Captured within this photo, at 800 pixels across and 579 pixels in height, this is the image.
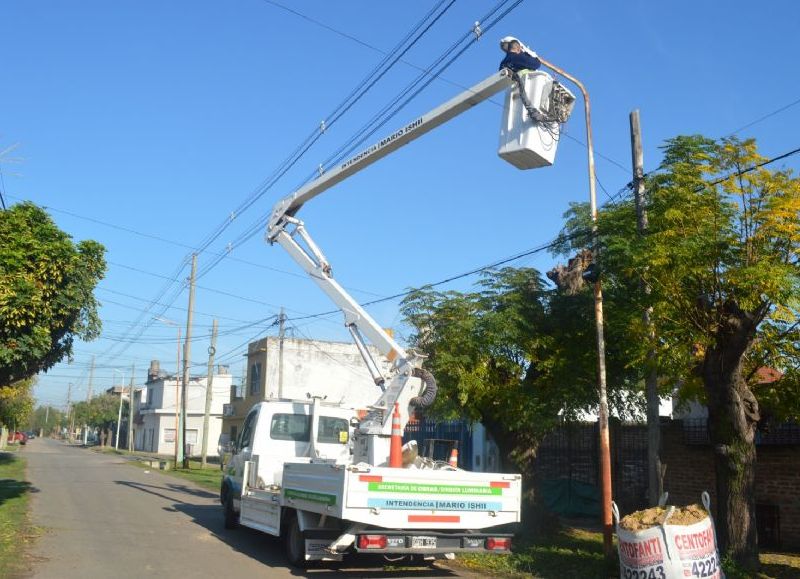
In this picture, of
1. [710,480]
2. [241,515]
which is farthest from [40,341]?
[710,480]

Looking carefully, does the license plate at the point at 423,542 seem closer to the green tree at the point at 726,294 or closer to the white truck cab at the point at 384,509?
the white truck cab at the point at 384,509

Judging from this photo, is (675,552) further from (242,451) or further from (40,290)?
(40,290)

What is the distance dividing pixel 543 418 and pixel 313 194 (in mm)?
6104

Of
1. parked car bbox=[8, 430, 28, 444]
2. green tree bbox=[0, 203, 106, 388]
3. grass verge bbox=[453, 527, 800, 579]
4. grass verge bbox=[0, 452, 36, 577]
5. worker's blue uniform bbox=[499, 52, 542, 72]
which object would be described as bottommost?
parked car bbox=[8, 430, 28, 444]

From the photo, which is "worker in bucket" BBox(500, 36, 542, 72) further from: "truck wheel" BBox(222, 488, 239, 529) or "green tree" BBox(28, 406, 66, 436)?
"green tree" BBox(28, 406, 66, 436)

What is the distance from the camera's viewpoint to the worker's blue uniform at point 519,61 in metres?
9.92

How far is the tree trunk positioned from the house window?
35.2 m

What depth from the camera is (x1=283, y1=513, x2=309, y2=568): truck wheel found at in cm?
1087

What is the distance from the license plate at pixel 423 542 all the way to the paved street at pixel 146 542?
4.14 feet

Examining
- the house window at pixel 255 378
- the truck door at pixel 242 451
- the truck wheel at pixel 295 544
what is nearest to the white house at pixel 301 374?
the house window at pixel 255 378

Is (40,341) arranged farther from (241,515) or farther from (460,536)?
(460,536)

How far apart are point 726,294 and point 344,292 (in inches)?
251

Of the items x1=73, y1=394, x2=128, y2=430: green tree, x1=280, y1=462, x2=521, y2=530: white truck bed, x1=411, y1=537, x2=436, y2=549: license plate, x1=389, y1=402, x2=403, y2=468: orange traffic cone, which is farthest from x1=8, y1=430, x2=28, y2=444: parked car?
x1=411, y1=537, x2=436, y2=549: license plate

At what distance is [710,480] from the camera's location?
47.7 ft
